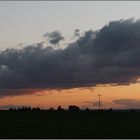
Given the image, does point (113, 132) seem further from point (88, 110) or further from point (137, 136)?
point (88, 110)

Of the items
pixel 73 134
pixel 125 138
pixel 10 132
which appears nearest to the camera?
pixel 125 138

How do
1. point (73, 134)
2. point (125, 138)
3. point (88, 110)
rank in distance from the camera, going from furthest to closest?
1. point (88, 110)
2. point (73, 134)
3. point (125, 138)

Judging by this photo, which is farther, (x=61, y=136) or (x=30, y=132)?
(x=30, y=132)

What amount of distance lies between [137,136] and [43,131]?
13.6m

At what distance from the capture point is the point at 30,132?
5766 centimetres

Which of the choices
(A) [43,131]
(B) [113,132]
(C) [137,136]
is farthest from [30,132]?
(C) [137,136]

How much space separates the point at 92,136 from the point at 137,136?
5.10m

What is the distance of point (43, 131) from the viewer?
58938mm

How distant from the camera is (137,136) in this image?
168 ft

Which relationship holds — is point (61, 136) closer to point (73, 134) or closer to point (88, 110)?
point (73, 134)

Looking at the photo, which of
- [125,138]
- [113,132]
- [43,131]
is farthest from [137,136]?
[43,131]

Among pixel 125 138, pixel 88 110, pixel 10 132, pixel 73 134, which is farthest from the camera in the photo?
pixel 88 110

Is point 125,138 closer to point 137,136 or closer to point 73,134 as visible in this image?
point 137,136

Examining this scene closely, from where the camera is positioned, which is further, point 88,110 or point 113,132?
point 88,110
